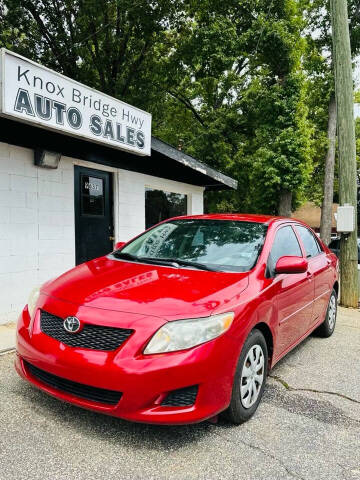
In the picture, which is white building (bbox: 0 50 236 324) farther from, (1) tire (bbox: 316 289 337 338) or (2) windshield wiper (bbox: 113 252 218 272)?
(1) tire (bbox: 316 289 337 338)

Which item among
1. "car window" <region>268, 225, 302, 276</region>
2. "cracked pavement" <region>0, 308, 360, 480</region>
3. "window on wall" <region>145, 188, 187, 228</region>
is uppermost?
"window on wall" <region>145, 188, 187, 228</region>

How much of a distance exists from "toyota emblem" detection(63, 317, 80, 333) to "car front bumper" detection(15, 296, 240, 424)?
60 millimetres

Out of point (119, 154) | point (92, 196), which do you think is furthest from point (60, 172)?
point (119, 154)

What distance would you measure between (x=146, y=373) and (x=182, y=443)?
63 cm

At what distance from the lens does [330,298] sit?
520 cm

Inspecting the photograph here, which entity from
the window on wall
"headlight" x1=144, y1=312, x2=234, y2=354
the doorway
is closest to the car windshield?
"headlight" x1=144, y1=312, x2=234, y2=354

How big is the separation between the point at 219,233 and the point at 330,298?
2.28 m

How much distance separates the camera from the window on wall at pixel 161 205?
834cm

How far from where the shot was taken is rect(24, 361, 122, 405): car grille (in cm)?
239

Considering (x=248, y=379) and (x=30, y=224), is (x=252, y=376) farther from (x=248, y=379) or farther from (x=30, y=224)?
(x=30, y=224)

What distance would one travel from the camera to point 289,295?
3.56 meters

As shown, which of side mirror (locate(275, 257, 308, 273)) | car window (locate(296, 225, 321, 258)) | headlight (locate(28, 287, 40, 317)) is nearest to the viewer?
headlight (locate(28, 287, 40, 317))

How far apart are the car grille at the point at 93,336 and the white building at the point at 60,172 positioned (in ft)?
9.07

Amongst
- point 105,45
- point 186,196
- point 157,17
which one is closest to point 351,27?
point 157,17
